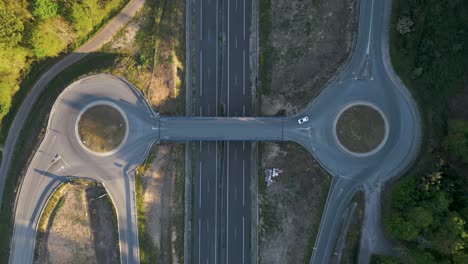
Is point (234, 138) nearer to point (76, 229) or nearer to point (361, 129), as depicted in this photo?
point (361, 129)

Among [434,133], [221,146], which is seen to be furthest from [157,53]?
[434,133]

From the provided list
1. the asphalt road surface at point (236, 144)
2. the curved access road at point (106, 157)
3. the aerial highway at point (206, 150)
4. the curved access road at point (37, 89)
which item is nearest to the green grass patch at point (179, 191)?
the aerial highway at point (206, 150)

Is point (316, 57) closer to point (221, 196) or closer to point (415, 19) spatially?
point (415, 19)

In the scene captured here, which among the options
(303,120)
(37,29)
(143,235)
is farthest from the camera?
(143,235)

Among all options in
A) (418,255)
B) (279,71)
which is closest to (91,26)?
(279,71)

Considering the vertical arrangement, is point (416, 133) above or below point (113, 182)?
above
